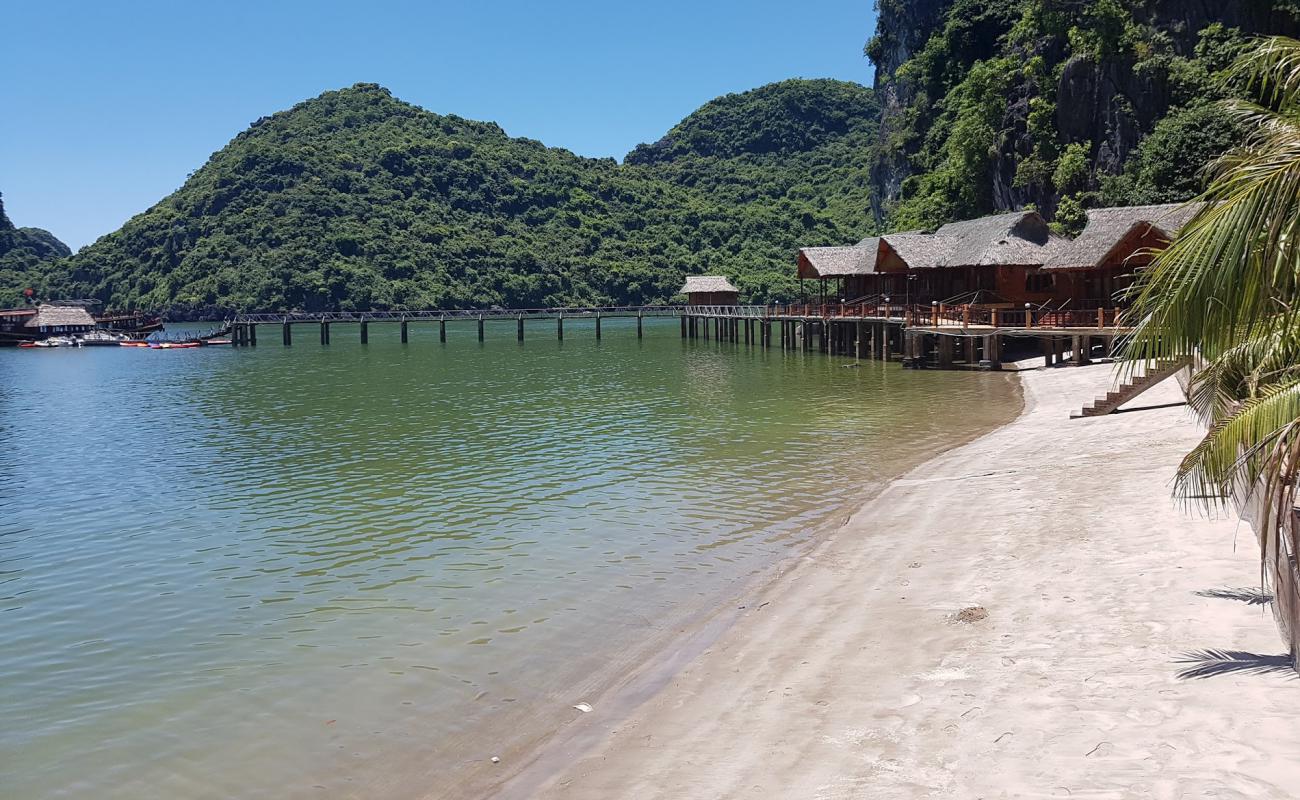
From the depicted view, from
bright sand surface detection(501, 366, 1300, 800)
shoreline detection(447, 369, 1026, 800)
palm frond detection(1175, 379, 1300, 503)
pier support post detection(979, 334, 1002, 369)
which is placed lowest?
shoreline detection(447, 369, 1026, 800)

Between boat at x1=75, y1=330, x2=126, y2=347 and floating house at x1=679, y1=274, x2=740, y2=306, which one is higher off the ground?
floating house at x1=679, y1=274, x2=740, y2=306

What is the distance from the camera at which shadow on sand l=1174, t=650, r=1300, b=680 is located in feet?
23.8

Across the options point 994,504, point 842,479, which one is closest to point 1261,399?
point 994,504

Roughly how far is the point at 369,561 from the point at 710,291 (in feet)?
237

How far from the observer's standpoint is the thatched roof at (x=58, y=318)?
307 feet

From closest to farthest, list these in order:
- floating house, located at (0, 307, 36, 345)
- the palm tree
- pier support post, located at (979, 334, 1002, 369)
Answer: the palm tree
pier support post, located at (979, 334, 1002, 369)
floating house, located at (0, 307, 36, 345)

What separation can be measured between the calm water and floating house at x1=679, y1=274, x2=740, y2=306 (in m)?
50.7

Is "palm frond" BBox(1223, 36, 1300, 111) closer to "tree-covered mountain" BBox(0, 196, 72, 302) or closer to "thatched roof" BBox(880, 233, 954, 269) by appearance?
"thatched roof" BBox(880, 233, 954, 269)

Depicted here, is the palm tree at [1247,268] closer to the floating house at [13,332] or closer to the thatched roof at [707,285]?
the thatched roof at [707,285]

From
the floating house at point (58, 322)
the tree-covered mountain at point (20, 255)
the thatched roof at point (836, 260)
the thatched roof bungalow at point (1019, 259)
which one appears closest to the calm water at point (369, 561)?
the thatched roof bungalow at point (1019, 259)

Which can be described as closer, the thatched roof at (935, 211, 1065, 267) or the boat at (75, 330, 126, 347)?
the thatched roof at (935, 211, 1065, 267)

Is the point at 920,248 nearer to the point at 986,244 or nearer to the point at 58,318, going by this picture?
the point at 986,244

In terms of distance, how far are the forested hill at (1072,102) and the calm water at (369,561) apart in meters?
22.4

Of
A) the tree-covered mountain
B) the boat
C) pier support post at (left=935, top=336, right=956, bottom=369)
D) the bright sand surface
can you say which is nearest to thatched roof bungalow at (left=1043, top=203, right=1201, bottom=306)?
pier support post at (left=935, top=336, right=956, bottom=369)
